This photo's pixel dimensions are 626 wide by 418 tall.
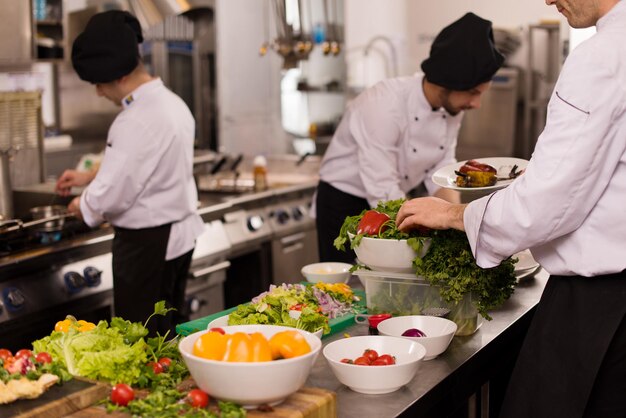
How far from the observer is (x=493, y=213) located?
2244mm

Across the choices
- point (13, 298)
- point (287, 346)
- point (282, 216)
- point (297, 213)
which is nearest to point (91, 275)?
point (13, 298)

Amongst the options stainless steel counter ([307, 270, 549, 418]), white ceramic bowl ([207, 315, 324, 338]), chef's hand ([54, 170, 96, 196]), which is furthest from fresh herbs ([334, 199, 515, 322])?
chef's hand ([54, 170, 96, 196])

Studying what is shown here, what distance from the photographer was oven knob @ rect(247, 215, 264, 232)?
5180 mm

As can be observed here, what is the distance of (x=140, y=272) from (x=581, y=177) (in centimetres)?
237

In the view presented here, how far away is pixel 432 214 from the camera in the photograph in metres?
2.43

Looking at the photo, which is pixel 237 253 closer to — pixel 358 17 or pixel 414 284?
pixel 414 284

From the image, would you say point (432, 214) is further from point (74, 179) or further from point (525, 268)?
point (74, 179)

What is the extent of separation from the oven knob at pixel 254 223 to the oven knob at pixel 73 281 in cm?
138

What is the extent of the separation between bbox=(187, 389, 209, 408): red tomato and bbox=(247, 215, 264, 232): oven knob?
3.32 meters

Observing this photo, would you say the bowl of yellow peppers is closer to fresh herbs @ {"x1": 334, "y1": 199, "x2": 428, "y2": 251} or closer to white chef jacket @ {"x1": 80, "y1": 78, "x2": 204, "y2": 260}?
fresh herbs @ {"x1": 334, "y1": 199, "x2": 428, "y2": 251}

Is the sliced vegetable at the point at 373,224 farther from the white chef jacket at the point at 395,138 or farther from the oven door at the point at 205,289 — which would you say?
the oven door at the point at 205,289

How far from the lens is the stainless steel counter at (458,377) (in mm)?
2080

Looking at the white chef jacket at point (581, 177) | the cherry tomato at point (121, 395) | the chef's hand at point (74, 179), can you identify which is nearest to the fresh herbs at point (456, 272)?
the white chef jacket at point (581, 177)

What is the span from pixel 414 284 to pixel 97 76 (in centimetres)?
189
